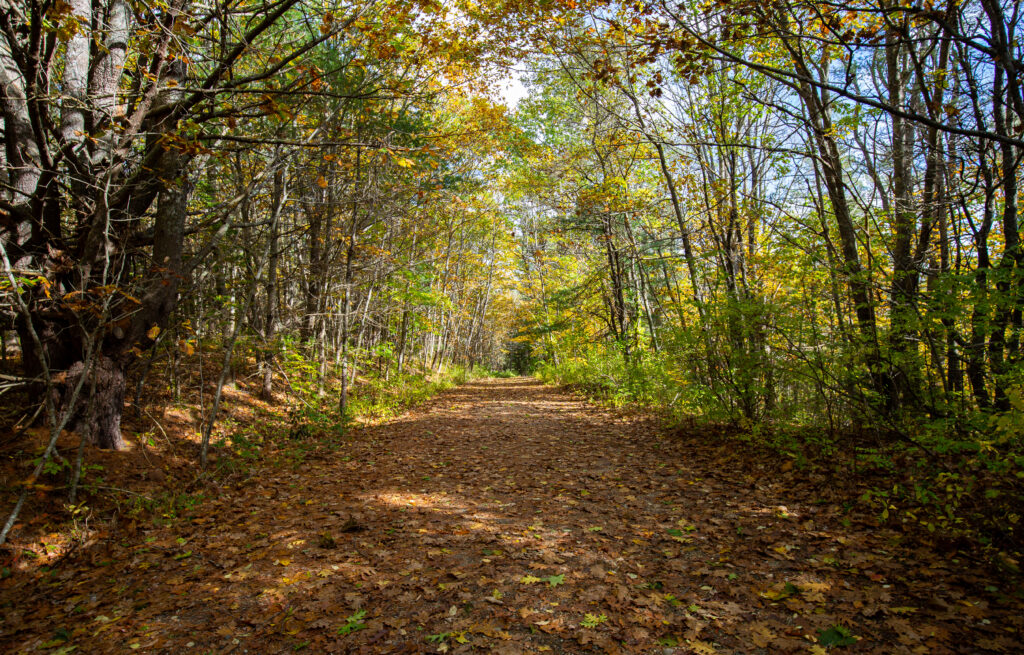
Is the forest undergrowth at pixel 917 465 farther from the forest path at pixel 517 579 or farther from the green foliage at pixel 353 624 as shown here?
the green foliage at pixel 353 624

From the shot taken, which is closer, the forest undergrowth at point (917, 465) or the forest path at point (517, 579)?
the forest path at point (517, 579)

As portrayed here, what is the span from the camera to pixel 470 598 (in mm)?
2893

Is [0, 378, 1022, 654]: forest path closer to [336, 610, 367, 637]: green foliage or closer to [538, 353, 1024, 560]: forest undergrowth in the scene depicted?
[336, 610, 367, 637]: green foliage

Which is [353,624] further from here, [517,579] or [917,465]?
[917,465]

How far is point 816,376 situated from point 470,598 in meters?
4.36

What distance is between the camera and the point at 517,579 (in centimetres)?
310

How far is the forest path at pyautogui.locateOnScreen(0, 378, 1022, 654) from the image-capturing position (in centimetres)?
249

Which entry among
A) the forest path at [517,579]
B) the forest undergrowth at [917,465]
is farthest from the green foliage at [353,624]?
the forest undergrowth at [917,465]

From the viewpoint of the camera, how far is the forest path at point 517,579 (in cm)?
249

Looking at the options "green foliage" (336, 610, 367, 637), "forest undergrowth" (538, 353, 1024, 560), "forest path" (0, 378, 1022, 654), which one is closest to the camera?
"forest path" (0, 378, 1022, 654)

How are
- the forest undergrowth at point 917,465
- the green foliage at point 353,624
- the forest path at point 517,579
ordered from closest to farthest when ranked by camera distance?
the forest path at point 517,579 < the green foliage at point 353,624 < the forest undergrowth at point 917,465

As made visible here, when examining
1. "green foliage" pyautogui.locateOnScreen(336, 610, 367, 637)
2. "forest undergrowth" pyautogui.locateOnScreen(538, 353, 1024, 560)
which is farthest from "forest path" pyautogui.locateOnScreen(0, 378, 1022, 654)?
"forest undergrowth" pyautogui.locateOnScreen(538, 353, 1024, 560)

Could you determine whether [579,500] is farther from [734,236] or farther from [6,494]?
[734,236]

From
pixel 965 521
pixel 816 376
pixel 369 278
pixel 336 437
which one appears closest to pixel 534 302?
pixel 369 278
